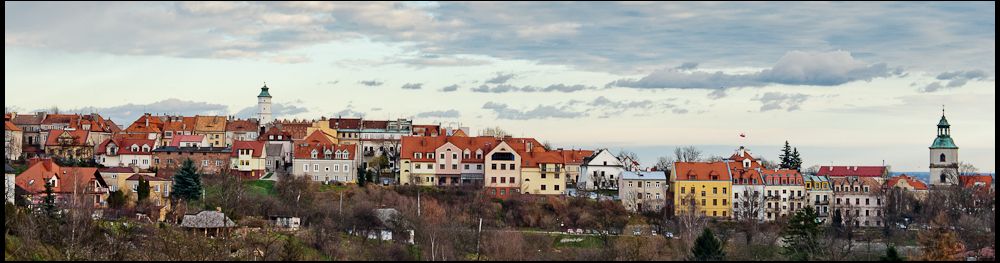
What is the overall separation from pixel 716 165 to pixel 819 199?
8.83 m

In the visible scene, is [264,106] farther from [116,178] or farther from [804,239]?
[804,239]

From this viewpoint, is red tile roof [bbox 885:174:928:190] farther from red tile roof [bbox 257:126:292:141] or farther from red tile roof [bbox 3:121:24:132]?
red tile roof [bbox 3:121:24:132]

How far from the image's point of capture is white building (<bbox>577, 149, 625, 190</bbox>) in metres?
76.2

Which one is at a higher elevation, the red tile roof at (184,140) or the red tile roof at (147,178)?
the red tile roof at (184,140)

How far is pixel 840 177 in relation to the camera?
7988cm

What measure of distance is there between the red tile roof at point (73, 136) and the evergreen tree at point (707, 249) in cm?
5538

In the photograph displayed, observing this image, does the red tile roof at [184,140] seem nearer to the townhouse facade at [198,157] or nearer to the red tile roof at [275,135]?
the townhouse facade at [198,157]

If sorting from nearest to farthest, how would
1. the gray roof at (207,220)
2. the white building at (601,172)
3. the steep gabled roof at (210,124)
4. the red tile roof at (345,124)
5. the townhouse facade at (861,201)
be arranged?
the gray roof at (207,220) < the townhouse facade at (861,201) < the white building at (601,172) < the steep gabled roof at (210,124) < the red tile roof at (345,124)

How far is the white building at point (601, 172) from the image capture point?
76.2 metres

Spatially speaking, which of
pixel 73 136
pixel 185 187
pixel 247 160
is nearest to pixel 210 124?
pixel 73 136

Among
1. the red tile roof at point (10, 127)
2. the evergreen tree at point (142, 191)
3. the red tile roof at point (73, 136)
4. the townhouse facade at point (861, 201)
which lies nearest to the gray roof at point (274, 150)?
the red tile roof at point (73, 136)

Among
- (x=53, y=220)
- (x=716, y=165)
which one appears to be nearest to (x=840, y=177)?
(x=716, y=165)

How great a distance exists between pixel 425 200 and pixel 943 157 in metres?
49.2

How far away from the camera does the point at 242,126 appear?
303 ft
